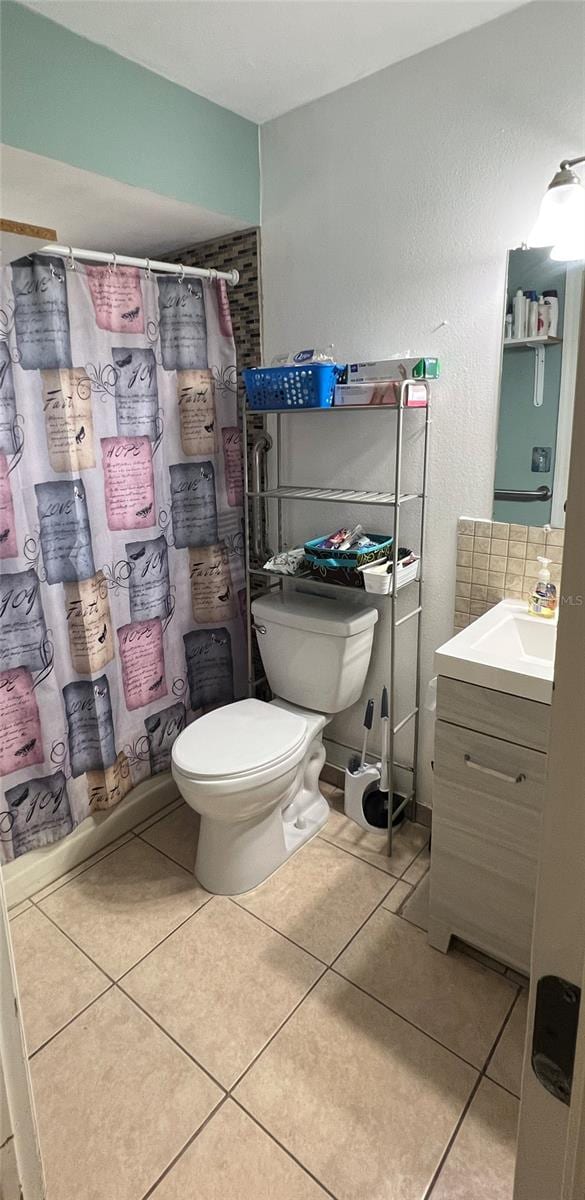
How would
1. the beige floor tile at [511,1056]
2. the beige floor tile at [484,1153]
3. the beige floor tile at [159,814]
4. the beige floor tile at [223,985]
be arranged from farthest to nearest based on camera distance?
the beige floor tile at [159,814], the beige floor tile at [223,985], the beige floor tile at [511,1056], the beige floor tile at [484,1153]

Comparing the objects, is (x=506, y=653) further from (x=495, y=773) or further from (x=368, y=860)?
(x=368, y=860)

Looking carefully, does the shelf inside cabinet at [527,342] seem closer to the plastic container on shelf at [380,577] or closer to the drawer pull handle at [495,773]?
the plastic container on shelf at [380,577]

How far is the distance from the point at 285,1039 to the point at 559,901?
53.0 inches

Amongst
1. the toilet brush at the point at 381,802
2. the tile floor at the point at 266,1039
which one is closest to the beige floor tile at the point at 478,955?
the tile floor at the point at 266,1039

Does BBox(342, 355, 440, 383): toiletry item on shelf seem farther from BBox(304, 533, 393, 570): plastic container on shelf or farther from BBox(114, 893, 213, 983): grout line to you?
BBox(114, 893, 213, 983): grout line

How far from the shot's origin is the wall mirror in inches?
65.0

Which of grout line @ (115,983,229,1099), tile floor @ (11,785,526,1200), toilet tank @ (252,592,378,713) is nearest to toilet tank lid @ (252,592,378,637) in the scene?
toilet tank @ (252,592,378,713)

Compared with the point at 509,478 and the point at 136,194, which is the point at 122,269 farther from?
the point at 509,478

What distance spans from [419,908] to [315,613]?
94 centimetres

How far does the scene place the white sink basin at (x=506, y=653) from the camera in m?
1.41

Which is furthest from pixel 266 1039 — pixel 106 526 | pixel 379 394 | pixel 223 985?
pixel 379 394

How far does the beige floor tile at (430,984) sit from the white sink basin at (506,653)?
788mm

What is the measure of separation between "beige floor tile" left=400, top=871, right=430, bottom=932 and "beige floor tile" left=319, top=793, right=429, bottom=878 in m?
0.09

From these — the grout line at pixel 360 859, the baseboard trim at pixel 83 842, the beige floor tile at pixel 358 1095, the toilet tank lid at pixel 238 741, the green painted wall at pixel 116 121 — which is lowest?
the beige floor tile at pixel 358 1095
